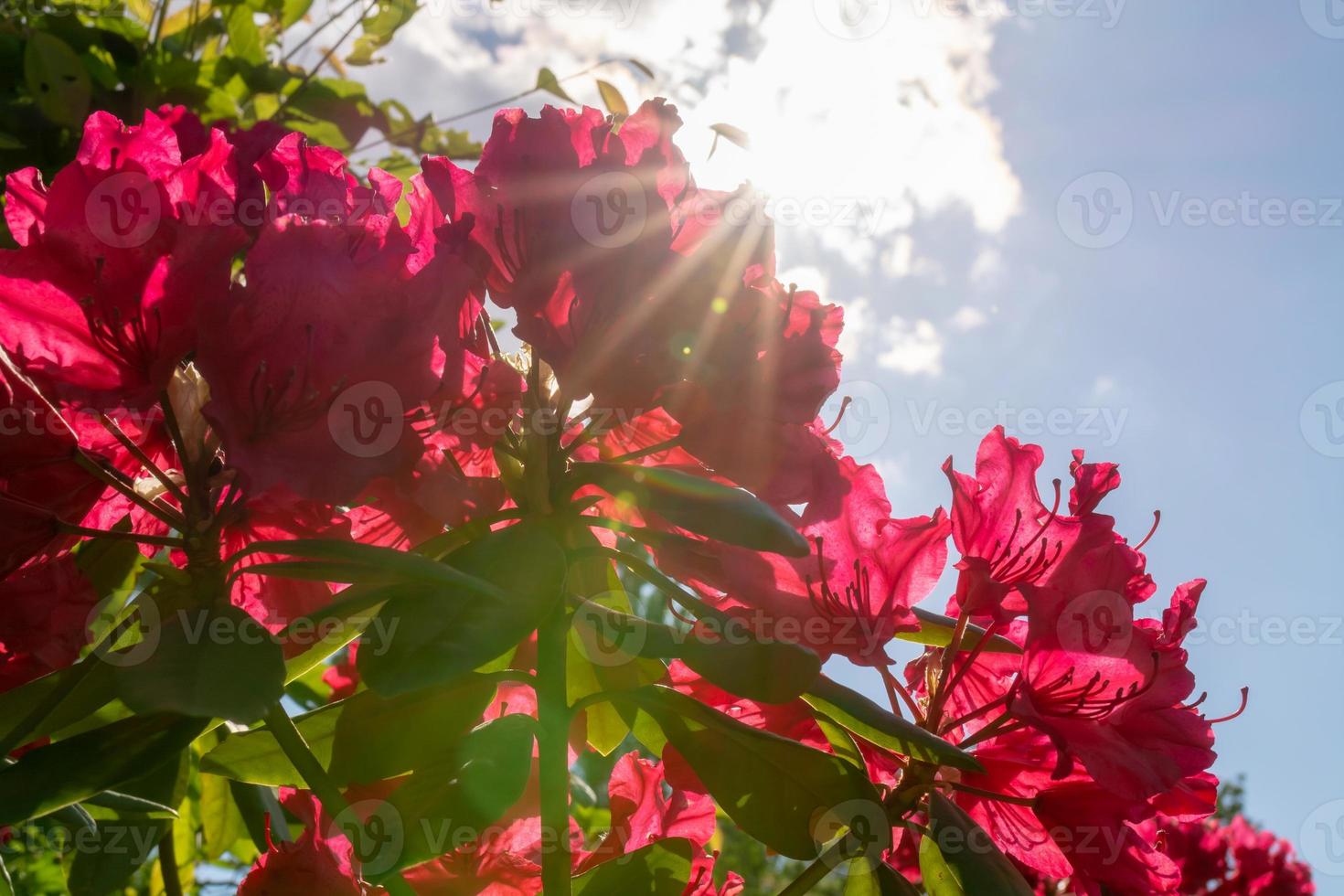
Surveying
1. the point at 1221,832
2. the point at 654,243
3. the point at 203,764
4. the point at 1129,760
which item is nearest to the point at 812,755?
the point at 1129,760

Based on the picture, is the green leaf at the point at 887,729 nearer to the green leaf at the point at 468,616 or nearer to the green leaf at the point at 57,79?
the green leaf at the point at 468,616

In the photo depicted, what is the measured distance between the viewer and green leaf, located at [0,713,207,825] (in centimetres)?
84

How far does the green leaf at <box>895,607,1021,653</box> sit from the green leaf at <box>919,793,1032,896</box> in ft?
0.54

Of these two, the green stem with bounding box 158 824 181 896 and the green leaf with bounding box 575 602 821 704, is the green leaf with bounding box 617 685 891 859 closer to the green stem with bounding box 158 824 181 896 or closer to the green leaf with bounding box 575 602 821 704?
the green leaf with bounding box 575 602 821 704

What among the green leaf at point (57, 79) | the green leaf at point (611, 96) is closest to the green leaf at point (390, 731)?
the green leaf at point (57, 79)

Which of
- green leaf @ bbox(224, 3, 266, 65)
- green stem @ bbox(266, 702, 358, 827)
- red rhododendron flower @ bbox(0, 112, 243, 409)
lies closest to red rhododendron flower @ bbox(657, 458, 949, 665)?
green stem @ bbox(266, 702, 358, 827)

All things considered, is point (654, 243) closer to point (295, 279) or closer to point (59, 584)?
point (295, 279)

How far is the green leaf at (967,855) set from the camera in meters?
1.00

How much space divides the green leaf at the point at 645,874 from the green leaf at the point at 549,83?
1.76m

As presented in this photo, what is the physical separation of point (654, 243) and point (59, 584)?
24.2 inches

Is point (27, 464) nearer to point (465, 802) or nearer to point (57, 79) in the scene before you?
point (465, 802)

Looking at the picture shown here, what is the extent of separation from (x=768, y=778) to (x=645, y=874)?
6.1 inches

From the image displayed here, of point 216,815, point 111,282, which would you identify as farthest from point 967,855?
point 216,815

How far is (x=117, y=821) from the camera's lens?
1.33 m
